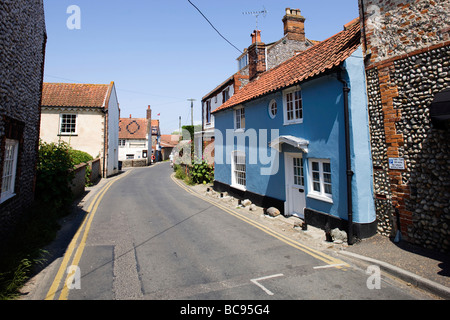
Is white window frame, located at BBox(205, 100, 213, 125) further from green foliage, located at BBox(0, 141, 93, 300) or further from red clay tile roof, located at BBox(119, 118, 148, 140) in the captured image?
red clay tile roof, located at BBox(119, 118, 148, 140)

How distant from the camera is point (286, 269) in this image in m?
5.82

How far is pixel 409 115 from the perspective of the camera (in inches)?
272

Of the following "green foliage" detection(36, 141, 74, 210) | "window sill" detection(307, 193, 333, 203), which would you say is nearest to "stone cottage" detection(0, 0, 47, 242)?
"green foliage" detection(36, 141, 74, 210)

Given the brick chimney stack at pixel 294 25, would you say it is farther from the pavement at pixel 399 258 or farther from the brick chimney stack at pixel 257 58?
the pavement at pixel 399 258

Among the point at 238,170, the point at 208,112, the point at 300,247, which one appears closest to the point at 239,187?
the point at 238,170

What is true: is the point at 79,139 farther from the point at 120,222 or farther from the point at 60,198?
the point at 120,222

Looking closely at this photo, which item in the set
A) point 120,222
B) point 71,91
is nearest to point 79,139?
point 71,91

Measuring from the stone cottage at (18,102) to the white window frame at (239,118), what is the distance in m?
9.90

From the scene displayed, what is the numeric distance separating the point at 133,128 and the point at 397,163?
5132 cm

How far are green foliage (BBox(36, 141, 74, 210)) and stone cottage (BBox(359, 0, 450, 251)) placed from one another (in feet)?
39.7

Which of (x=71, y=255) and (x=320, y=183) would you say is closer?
(x=71, y=255)

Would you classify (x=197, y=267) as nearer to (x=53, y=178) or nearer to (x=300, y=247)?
(x=300, y=247)

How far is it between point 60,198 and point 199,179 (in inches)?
473

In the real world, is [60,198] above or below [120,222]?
above
